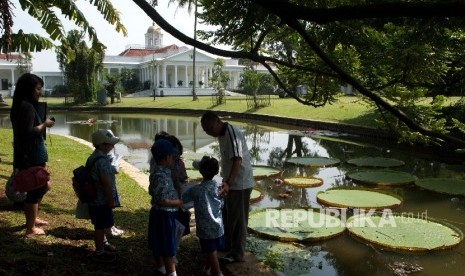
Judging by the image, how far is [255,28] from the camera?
3.03 meters

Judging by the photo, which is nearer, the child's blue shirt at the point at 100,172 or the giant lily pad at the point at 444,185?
the child's blue shirt at the point at 100,172

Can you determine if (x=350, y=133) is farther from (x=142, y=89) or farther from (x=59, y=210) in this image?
(x=142, y=89)

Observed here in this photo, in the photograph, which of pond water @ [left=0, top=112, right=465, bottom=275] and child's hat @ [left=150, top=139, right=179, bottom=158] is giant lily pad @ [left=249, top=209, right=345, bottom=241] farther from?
child's hat @ [left=150, top=139, right=179, bottom=158]

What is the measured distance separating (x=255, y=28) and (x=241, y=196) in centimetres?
141

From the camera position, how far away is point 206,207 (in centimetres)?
333

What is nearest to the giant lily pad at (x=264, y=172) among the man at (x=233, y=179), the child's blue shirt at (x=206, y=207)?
the man at (x=233, y=179)

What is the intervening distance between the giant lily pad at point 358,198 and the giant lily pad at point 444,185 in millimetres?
1122

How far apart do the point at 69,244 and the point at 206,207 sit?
133 centimetres

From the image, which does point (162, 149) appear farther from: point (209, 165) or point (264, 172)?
A: point (264, 172)

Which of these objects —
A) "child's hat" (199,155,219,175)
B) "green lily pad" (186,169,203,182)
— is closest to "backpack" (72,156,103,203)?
"child's hat" (199,155,219,175)

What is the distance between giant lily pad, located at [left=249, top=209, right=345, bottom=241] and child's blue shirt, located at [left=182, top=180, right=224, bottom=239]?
1936mm

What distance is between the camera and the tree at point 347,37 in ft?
6.13

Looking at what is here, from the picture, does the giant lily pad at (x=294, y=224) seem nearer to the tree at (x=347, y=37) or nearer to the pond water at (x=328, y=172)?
the pond water at (x=328, y=172)

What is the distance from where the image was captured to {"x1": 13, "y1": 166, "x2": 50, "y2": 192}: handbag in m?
3.48
